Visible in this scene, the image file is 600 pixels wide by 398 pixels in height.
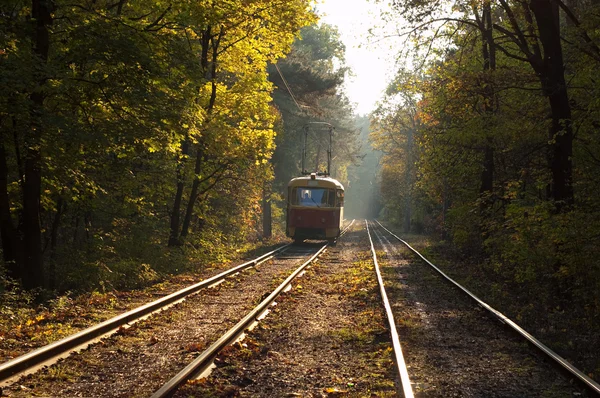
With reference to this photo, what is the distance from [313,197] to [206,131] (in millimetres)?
10331

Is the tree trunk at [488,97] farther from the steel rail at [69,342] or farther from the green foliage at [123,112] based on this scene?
the steel rail at [69,342]

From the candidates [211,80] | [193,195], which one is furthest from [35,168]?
[193,195]

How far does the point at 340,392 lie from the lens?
575 centimetres

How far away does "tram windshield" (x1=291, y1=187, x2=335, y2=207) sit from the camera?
27141mm

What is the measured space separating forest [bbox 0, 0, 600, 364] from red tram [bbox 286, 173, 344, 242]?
3.92 metres

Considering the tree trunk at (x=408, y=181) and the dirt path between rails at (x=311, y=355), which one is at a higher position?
the tree trunk at (x=408, y=181)

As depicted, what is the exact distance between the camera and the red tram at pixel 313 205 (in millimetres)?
27125

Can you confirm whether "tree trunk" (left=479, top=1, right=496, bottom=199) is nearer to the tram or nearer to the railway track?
the railway track

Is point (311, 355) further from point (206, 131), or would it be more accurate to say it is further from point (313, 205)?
point (313, 205)

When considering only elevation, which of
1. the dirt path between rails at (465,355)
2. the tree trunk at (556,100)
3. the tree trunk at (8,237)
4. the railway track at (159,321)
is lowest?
the railway track at (159,321)

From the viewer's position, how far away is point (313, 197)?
27.2 metres

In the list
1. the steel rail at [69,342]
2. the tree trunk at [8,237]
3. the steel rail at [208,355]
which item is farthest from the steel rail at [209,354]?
the tree trunk at [8,237]

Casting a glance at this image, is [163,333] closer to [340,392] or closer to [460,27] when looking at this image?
[340,392]

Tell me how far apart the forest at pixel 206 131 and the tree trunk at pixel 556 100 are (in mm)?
32
